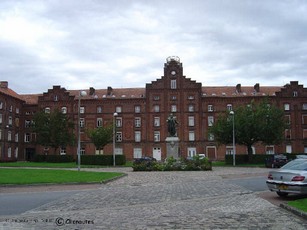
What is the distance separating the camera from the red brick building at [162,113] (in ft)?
237

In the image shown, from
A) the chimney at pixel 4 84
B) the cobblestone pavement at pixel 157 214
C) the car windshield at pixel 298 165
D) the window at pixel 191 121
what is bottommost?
the cobblestone pavement at pixel 157 214

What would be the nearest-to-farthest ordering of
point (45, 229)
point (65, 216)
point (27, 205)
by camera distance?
point (45, 229) < point (65, 216) < point (27, 205)

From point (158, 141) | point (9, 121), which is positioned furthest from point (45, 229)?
point (9, 121)

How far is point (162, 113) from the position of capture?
74.3m

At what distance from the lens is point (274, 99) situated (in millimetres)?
73688

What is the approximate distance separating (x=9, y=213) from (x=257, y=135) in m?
43.6

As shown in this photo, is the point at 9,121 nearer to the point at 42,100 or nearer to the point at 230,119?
the point at 42,100

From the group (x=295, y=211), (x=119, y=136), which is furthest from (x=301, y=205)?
(x=119, y=136)

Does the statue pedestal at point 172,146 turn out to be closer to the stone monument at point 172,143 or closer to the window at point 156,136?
the stone monument at point 172,143

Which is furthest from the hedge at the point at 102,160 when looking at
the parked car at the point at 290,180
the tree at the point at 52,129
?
the parked car at the point at 290,180

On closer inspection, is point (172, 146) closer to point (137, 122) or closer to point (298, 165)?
point (298, 165)

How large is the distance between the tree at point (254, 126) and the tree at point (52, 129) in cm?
2715

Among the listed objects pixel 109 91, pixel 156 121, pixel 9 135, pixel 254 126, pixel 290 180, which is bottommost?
pixel 290 180

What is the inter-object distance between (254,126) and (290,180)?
124 ft
